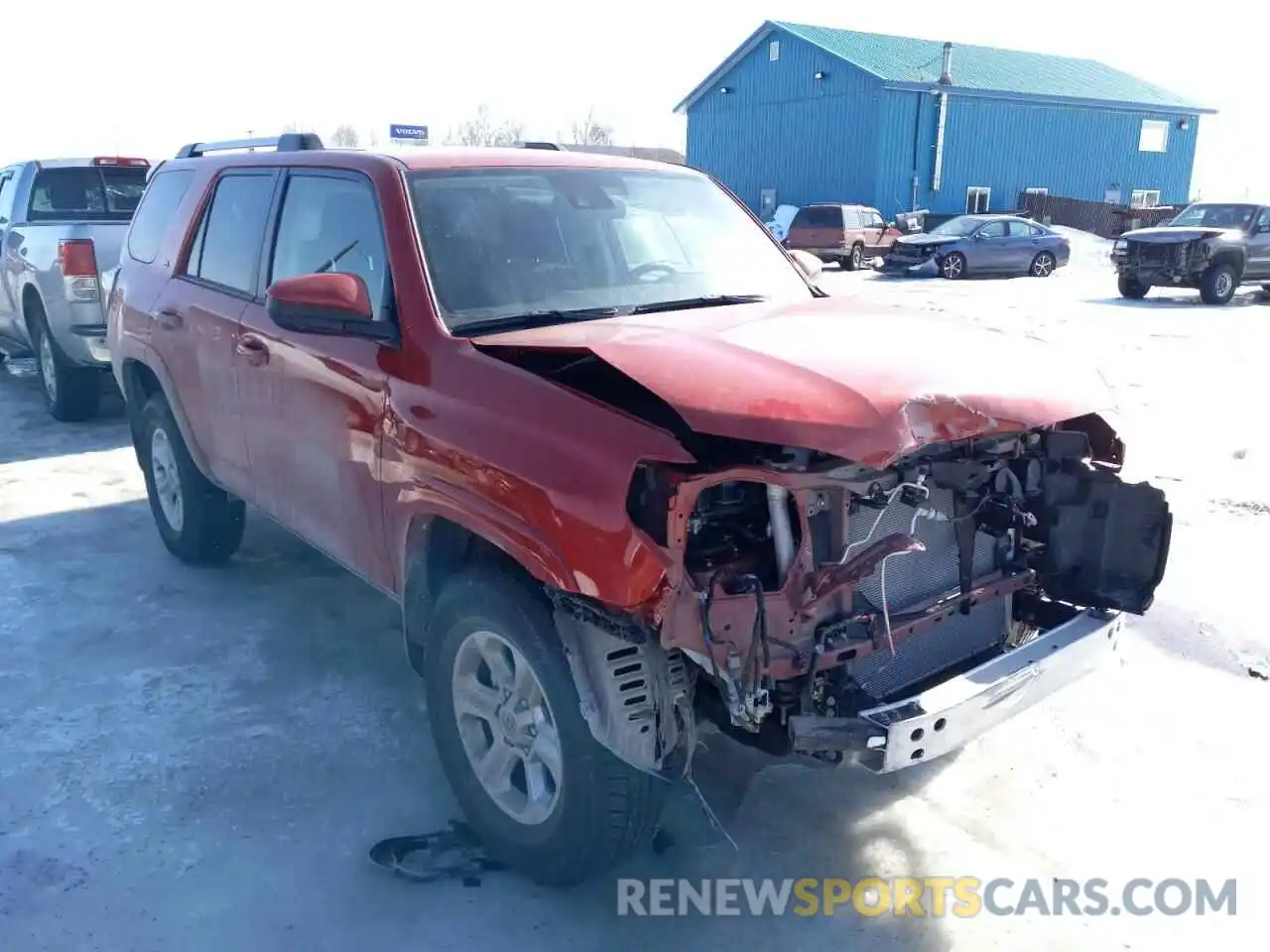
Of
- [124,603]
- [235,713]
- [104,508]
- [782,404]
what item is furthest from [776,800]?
[104,508]

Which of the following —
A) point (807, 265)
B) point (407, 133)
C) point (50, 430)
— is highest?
point (407, 133)

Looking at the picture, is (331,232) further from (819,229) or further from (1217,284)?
(819,229)

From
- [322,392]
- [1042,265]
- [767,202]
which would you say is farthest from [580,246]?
[767,202]

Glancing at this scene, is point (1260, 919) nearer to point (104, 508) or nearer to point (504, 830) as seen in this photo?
point (504, 830)

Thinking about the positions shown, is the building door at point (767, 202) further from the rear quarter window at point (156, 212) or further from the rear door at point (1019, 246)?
the rear quarter window at point (156, 212)

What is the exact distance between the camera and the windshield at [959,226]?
79.1ft

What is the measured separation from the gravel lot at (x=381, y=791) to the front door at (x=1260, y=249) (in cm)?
1526

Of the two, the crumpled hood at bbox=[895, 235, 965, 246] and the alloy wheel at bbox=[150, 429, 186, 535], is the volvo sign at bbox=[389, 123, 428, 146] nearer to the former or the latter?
the alloy wheel at bbox=[150, 429, 186, 535]

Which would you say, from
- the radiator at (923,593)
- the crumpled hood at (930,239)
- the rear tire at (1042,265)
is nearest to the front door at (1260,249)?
the rear tire at (1042,265)

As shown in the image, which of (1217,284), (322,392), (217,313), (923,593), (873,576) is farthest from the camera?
(1217,284)

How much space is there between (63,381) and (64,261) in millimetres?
1119

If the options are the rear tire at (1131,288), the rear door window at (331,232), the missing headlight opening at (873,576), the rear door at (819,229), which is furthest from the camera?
the rear door at (819,229)

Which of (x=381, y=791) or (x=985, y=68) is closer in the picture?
(x=381, y=791)

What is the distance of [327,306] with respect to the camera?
3.27 meters
